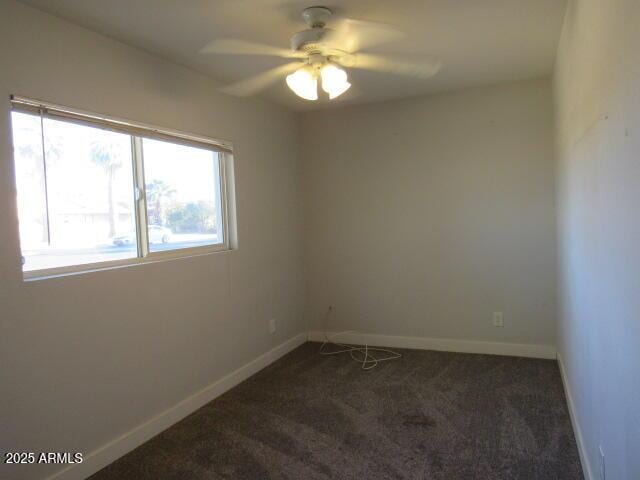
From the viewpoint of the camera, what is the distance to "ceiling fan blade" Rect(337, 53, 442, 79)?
2.84 m

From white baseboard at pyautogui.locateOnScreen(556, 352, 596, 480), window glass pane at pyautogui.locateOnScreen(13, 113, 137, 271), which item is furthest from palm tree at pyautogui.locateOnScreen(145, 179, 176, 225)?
white baseboard at pyautogui.locateOnScreen(556, 352, 596, 480)

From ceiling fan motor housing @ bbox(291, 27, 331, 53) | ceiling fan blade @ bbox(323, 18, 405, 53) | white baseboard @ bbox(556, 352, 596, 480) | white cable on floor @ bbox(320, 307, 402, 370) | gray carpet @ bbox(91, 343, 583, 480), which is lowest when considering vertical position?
gray carpet @ bbox(91, 343, 583, 480)

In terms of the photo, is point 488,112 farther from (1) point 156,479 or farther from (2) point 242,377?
(1) point 156,479

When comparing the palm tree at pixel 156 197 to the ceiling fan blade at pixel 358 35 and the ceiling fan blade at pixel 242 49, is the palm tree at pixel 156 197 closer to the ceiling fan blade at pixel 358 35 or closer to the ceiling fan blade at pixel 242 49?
the ceiling fan blade at pixel 242 49

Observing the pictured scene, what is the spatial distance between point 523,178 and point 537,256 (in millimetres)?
664

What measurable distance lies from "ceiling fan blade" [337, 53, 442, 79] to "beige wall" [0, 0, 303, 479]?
1078 mm

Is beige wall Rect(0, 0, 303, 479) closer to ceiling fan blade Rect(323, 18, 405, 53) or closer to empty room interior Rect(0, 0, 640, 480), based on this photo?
empty room interior Rect(0, 0, 640, 480)

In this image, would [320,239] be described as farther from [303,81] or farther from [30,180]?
[30,180]

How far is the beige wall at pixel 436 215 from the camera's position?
12.4 ft

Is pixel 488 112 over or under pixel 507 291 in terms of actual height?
over

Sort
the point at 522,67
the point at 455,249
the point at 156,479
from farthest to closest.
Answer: the point at 455,249
the point at 522,67
the point at 156,479

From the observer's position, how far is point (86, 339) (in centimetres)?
233

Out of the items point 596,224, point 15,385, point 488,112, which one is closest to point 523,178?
point 488,112

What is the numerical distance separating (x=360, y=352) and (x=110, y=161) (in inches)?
107
